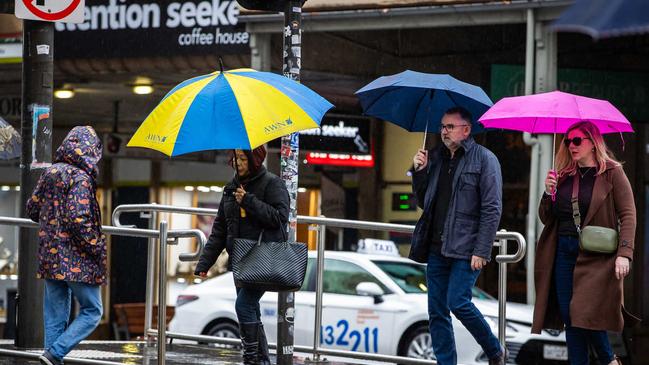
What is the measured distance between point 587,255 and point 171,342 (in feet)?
16.1

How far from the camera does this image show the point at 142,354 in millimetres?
10422

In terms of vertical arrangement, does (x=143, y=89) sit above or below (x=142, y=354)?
above

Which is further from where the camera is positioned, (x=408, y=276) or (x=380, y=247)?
(x=380, y=247)

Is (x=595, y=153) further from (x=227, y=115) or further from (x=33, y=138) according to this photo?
(x=33, y=138)

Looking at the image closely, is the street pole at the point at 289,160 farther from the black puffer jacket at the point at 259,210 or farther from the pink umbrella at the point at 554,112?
the pink umbrella at the point at 554,112

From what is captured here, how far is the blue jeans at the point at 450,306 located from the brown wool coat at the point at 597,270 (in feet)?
1.09

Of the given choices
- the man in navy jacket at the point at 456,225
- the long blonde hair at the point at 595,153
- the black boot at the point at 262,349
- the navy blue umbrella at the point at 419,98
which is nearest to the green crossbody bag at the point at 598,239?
the long blonde hair at the point at 595,153

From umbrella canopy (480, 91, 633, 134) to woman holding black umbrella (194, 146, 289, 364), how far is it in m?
1.40

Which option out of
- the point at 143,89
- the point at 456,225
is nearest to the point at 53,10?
the point at 456,225

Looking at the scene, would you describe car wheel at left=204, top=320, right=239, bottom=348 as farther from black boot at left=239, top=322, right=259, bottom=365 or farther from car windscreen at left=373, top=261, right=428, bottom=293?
black boot at left=239, top=322, right=259, bottom=365

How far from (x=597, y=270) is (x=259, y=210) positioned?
2069mm

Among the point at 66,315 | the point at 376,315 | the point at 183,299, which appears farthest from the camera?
the point at 183,299

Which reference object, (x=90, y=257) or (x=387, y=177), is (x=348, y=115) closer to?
(x=387, y=177)

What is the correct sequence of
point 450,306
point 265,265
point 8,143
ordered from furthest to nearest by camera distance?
1. point 8,143
2. point 265,265
3. point 450,306
